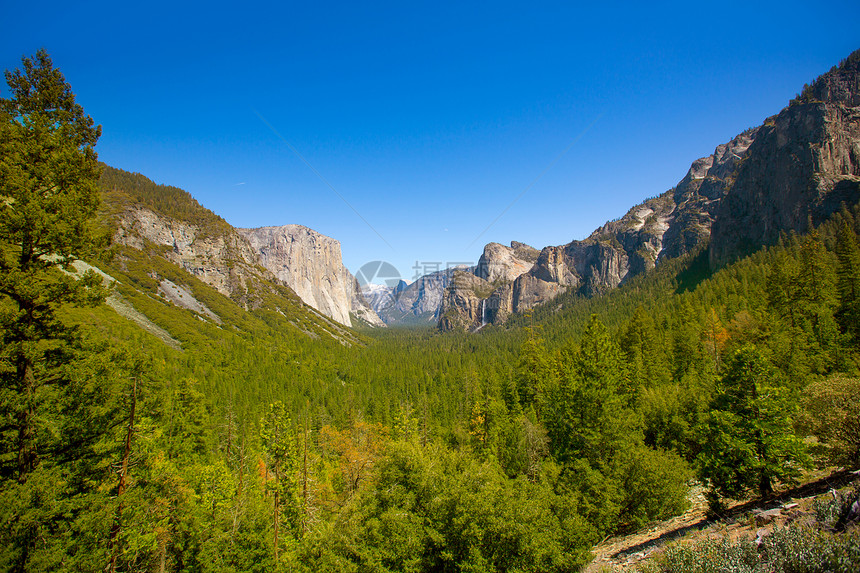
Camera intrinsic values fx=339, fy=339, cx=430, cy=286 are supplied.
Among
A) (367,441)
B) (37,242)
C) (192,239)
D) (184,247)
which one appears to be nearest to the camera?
(37,242)

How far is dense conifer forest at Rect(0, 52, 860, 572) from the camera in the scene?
9.71m

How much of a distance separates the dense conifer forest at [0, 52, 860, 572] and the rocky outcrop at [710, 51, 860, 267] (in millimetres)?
77878

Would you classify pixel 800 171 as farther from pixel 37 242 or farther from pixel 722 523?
pixel 37 242

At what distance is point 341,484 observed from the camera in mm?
33969

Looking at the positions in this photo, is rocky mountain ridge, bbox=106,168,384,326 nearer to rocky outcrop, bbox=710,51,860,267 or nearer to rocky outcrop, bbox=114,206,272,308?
rocky outcrop, bbox=114,206,272,308

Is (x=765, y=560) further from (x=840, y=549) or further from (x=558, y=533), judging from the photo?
(x=558, y=533)

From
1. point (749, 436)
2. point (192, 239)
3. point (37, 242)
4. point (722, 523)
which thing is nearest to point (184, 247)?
point (192, 239)

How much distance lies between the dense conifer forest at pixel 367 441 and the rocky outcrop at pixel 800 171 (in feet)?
256

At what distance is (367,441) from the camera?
40812 millimetres

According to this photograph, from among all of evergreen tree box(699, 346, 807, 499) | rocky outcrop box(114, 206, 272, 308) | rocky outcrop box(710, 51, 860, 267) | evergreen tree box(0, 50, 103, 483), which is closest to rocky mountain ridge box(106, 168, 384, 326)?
rocky outcrop box(114, 206, 272, 308)

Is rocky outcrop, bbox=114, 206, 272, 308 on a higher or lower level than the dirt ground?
higher

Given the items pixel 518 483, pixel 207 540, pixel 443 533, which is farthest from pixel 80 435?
pixel 518 483

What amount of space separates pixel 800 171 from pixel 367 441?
13668cm

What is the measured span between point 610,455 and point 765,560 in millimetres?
14338
